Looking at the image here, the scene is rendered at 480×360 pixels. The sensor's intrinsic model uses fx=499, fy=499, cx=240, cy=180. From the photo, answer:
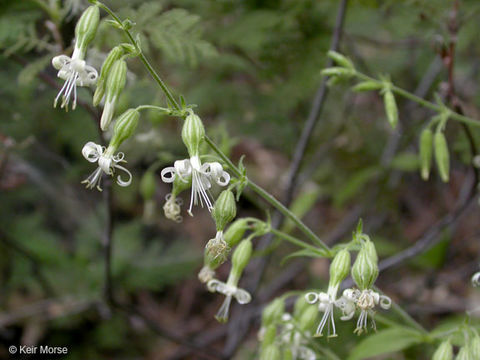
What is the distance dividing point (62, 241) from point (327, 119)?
2550 millimetres

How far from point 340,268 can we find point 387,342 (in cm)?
65

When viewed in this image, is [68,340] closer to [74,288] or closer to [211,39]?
[74,288]

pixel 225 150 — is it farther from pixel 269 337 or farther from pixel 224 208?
pixel 269 337

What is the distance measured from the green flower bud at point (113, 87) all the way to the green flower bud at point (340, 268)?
3.19 feet

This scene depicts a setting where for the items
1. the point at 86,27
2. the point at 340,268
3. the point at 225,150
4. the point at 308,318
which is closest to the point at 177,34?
the point at 225,150

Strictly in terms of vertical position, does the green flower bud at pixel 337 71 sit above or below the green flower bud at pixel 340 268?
above

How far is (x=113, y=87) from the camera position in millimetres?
1701

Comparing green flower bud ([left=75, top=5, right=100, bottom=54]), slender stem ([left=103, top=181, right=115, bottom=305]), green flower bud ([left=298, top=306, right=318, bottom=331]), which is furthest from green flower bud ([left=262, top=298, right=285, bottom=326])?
green flower bud ([left=75, top=5, right=100, bottom=54])

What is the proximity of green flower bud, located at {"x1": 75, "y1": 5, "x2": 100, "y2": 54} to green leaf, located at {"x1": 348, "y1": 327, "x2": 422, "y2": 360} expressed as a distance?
1.73 meters

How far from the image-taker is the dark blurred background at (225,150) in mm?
2895

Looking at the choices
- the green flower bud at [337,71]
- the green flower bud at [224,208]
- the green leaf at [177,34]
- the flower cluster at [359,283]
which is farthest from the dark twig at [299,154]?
the green flower bud at [224,208]

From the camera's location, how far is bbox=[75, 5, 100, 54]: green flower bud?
5.67 ft

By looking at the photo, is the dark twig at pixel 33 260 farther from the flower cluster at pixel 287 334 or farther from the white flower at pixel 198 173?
the white flower at pixel 198 173

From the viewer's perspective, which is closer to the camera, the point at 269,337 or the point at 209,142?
the point at 209,142
